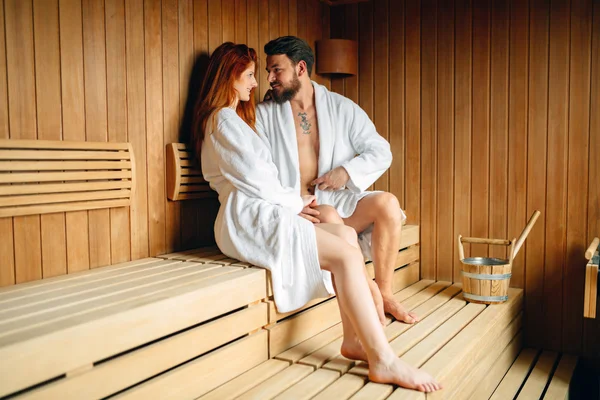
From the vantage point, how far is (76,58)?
6.57 feet

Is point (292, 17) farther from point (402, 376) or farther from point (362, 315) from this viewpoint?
point (402, 376)

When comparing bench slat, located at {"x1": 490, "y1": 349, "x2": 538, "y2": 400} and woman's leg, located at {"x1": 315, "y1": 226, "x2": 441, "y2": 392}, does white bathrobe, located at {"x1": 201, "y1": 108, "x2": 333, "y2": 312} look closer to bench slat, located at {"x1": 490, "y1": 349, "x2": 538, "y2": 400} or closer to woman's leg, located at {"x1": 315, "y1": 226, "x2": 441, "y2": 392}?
woman's leg, located at {"x1": 315, "y1": 226, "x2": 441, "y2": 392}

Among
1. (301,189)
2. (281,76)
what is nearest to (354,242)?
(301,189)

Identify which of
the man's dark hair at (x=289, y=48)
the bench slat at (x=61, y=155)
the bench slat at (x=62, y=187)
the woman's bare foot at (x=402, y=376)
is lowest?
the woman's bare foot at (x=402, y=376)

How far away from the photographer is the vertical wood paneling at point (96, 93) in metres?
2.04

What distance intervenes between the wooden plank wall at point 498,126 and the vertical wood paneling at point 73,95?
6.23 ft

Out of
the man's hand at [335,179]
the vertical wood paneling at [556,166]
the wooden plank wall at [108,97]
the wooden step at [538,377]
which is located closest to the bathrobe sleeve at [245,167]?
the wooden plank wall at [108,97]

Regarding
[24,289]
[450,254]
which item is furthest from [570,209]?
[24,289]

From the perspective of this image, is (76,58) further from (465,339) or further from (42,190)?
(465,339)

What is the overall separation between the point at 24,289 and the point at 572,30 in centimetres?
281

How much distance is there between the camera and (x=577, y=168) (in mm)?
2900

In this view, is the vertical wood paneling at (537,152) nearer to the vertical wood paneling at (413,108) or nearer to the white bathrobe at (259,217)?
the vertical wood paneling at (413,108)

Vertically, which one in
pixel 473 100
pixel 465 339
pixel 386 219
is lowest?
pixel 465 339

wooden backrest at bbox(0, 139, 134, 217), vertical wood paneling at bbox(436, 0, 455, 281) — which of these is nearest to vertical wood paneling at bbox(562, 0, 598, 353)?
vertical wood paneling at bbox(436, 0, 455, 281)
